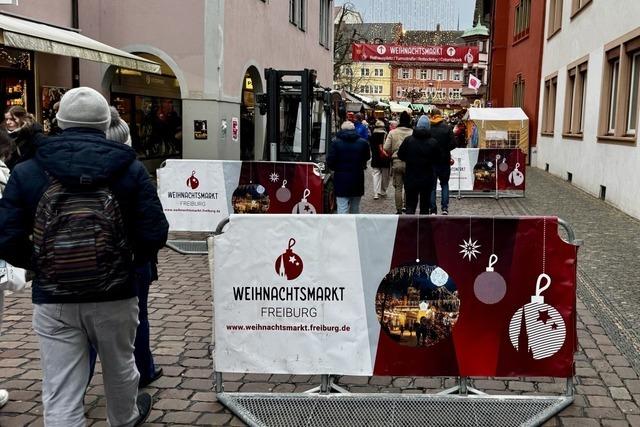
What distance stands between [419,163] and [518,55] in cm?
2491

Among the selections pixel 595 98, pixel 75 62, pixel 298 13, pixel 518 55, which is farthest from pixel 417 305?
pixel 518 55

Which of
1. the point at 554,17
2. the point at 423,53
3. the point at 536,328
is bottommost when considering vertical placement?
the point at 536,328

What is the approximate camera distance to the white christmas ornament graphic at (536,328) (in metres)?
4.18

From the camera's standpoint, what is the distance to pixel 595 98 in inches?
666

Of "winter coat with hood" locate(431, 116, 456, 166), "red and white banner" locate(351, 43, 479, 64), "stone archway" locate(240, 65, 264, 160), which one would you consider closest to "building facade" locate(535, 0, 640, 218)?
"winter coat with hood" locate(431, 116, 456, 166)

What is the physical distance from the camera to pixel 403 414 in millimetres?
4207

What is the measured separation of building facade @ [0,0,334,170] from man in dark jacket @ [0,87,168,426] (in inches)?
448

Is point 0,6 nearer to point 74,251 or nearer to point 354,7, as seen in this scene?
point 74,251

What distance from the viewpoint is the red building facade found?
91.0ft

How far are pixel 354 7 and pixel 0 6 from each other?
40.4 m

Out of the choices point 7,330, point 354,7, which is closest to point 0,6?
point 7,330

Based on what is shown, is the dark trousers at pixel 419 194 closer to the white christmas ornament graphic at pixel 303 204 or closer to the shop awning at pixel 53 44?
the white christmas ornament graphic at pixel 303 204

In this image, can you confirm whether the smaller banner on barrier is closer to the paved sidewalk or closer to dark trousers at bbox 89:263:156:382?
the paved sidewalk

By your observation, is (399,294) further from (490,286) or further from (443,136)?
(443,136)
